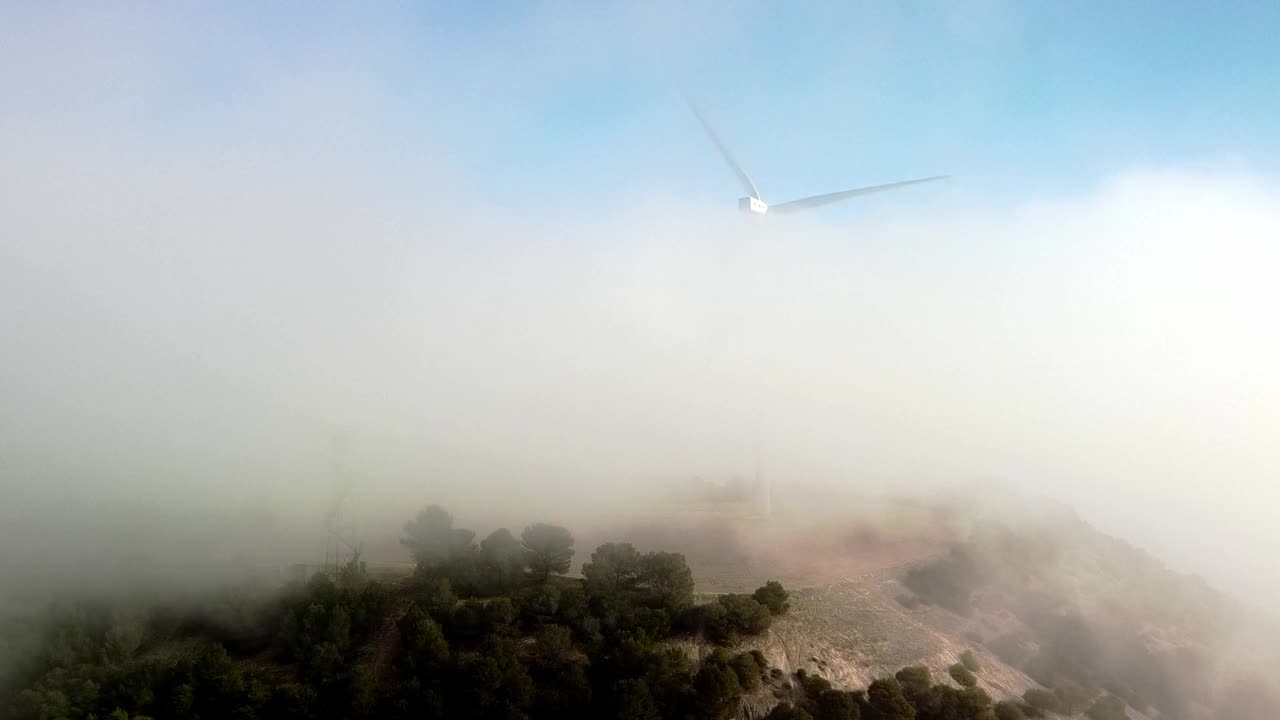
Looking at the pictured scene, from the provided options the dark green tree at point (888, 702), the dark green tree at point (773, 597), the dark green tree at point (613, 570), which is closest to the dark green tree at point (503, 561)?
the dark green tree at point (613, 570)

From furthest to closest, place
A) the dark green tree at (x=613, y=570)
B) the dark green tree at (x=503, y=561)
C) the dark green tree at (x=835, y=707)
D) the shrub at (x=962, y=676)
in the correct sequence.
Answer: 1. the dark green tree at (x=503, y=561)
2. the dark green tree at (x=613, y=570)
3. the shrub at (x=962, y=676)
4. the dark green tree at (x=835, y=707)

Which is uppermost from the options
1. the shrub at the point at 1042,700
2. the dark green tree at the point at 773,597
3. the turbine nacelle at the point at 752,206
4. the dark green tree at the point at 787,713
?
the turbine nacelle at the point at 752,206

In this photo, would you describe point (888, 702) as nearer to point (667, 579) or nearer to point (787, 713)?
point (787, 713)

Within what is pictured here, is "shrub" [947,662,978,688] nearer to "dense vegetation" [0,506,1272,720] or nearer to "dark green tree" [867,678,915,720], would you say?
"dense vegetation" [0,506,1272,720]

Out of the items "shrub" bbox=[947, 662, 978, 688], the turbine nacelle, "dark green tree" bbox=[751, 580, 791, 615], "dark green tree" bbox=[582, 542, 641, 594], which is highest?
the turbine nacelle

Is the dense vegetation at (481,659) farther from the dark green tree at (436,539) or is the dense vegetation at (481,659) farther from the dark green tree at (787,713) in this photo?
the dark green tree at (436,539)

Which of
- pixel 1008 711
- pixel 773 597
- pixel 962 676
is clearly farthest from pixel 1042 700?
pixel 773 597

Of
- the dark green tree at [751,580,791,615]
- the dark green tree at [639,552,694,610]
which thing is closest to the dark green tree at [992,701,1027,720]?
the dark green tree at [751,580,791,615]

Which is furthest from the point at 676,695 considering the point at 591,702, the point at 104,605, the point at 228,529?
the point at 228,529
